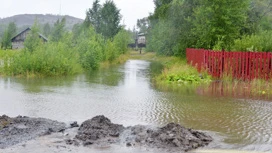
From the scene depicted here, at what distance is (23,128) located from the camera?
8.22 m

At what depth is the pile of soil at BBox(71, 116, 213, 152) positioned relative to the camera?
7.32 meters

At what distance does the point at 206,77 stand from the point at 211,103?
23.2ft

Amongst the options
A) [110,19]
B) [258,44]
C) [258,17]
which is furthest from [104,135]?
[110,19]

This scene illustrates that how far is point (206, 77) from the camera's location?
19812 millimetres

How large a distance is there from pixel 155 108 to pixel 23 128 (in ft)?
15.3

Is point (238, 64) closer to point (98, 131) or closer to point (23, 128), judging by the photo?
point (98, 131)

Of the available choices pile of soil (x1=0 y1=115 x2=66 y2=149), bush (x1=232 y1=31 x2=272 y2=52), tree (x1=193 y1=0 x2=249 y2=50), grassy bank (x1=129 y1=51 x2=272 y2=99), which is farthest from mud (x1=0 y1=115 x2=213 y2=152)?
tree (x1=193 y1=0 x2=249 y2=50)

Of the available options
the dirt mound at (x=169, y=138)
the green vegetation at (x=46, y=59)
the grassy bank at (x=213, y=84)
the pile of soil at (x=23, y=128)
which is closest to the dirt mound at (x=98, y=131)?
the dirt mound at (x=169, y=138)

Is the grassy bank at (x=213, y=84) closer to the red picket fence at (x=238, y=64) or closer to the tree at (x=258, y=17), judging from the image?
the red picket fence at (x=238, y=64)

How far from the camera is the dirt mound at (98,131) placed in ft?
25.0

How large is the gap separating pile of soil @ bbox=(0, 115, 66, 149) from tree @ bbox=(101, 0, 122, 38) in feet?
187

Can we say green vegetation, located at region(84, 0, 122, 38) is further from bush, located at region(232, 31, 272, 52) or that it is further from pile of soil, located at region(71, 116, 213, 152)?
pile of soil, located at region(71, 116, 213, 152)

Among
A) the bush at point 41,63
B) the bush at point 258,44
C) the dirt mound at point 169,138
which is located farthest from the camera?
the bush at point 41,63

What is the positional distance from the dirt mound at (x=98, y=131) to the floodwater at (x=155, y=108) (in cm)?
102
